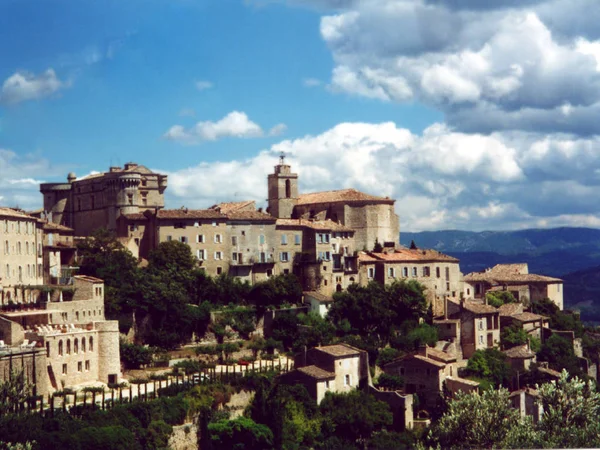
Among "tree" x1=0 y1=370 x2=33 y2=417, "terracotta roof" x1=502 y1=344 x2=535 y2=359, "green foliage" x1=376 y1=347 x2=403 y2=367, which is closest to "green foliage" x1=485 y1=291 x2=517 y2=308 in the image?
"terracotta roof" x1=502 y1=344 x2=535 y2=359

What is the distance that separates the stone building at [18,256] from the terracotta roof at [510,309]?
1851 cm

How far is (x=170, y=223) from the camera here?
34.5 meters

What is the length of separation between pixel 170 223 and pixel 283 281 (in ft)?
15.1

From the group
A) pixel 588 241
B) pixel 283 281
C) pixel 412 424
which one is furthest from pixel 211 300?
pixel 588 241

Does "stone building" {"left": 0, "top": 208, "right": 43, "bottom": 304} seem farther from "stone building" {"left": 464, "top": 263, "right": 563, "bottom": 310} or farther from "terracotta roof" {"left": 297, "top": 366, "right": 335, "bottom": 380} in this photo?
"stone building" {"left": 464, "top": 263, "right": 563, "bottom": 310}

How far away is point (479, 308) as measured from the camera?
119ft

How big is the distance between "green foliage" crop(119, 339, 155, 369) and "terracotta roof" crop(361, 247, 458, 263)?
12.3m

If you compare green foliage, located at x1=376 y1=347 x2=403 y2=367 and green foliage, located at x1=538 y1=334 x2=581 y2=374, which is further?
green foliage, located at x1=538 y1=334 x2=581 y2=374

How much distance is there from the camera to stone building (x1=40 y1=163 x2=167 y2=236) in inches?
1388

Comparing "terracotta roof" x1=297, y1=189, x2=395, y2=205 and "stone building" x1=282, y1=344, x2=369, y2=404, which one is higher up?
"terracotta roof" x1=297, y1=189, x2=395, y2=205

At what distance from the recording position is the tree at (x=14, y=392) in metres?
23.0

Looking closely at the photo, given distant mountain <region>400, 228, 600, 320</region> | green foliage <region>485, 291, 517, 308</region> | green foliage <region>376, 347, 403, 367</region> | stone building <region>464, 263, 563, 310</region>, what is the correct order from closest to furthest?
green foliage <region>376, 347, 403, 367</region> → green foliage <region>485, 291, 517, 308</region> → stone building <region>464, 263, 563, 310</region> → distant mountain <region>400, 228, 600, 320</region>

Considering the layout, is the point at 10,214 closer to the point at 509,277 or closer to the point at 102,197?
the point at 102,197

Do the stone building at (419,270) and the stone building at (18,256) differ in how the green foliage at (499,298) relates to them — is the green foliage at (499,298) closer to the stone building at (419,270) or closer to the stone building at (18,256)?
the stone building at (419,270)
